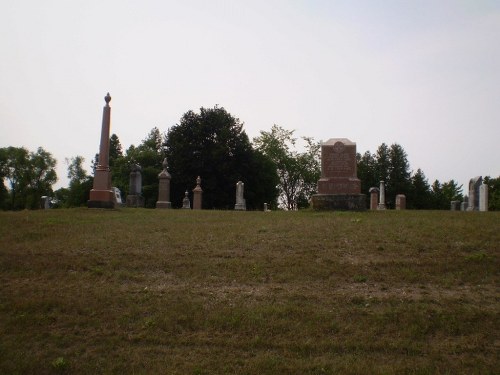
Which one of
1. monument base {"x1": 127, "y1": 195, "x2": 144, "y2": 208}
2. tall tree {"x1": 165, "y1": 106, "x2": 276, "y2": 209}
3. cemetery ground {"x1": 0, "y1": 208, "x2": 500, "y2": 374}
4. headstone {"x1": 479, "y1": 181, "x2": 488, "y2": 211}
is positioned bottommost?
cemetery ground {"x1": 0, "y1": 208, "x2": 500, "y2": 374}

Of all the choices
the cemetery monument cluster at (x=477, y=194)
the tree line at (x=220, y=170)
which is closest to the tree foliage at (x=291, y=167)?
the tree line at (x=220, y=170)

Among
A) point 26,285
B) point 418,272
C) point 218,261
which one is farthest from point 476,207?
point 26,285

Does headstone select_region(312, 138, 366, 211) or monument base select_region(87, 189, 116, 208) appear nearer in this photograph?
headstone select_region(312, 138, 366, 211)

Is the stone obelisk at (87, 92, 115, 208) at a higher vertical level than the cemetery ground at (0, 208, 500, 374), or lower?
higher

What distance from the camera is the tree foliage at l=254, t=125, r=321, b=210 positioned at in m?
60.5

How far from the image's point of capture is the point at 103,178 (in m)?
18.7

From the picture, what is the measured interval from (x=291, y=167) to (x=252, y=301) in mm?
53109

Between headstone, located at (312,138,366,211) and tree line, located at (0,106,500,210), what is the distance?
23251 mm

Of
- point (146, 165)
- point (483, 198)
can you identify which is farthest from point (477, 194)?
point (146, 165)

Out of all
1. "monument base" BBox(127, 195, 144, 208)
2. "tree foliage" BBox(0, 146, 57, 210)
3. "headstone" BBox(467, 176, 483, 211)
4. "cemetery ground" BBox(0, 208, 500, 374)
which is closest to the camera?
"cemetery ground" BBox(0, 208, 500, 374)

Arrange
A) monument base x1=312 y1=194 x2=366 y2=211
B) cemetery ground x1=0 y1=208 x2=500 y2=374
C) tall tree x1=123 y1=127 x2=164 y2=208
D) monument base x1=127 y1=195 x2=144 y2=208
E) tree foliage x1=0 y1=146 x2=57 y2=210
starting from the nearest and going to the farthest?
cemetery ground x1=0 y1=208 x2=500 y2=374 < monument base x1=312 y1=194 x2=366 y2=211 < monument base x1=127 y1=195 x2=144 y2=208 < tall tree x1=123 y1=127 x2=164 y2=208 < tree foliage x1=0 y1=146 x2=57 y2=210

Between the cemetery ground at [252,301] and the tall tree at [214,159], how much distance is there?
1160 inches

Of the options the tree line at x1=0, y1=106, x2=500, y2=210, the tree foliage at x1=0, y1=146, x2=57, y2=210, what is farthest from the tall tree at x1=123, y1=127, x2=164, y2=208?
the tree foliage at x1=0, y1=146, x2=57, y2=210

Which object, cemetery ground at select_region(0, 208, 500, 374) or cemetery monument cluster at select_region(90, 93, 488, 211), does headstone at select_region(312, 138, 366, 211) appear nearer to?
cemetery monument cluster at select_region(90, 93, 488, 211)
